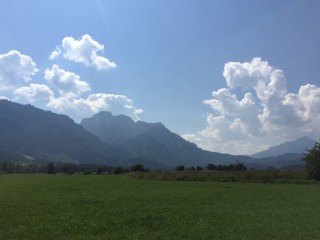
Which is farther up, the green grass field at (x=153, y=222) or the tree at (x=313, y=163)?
the tree at (x=313, y=163)

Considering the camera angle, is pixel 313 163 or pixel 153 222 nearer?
pixel 153 222

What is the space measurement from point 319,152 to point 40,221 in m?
84.8

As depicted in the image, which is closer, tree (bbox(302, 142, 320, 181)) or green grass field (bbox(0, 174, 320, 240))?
green grass field (bbox(0, 174, 320, 240))

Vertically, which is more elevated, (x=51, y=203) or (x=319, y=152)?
(x=319, y=152)

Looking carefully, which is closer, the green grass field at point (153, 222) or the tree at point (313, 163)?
the green grass field at point (153, 222)

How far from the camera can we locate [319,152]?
94.5 metres

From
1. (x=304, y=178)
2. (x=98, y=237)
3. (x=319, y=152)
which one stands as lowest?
(x=98, y=237)

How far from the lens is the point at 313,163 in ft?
308

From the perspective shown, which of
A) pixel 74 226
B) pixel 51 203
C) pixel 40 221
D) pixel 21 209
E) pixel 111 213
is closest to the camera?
pixel 74 226

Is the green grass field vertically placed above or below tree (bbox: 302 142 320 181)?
below

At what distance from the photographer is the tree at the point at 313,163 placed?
93000mm

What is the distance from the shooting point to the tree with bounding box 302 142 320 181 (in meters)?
93.0

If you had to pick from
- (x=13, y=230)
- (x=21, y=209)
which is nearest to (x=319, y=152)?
(x=21, y=209)

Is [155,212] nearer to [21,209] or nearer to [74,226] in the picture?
[74,226]
